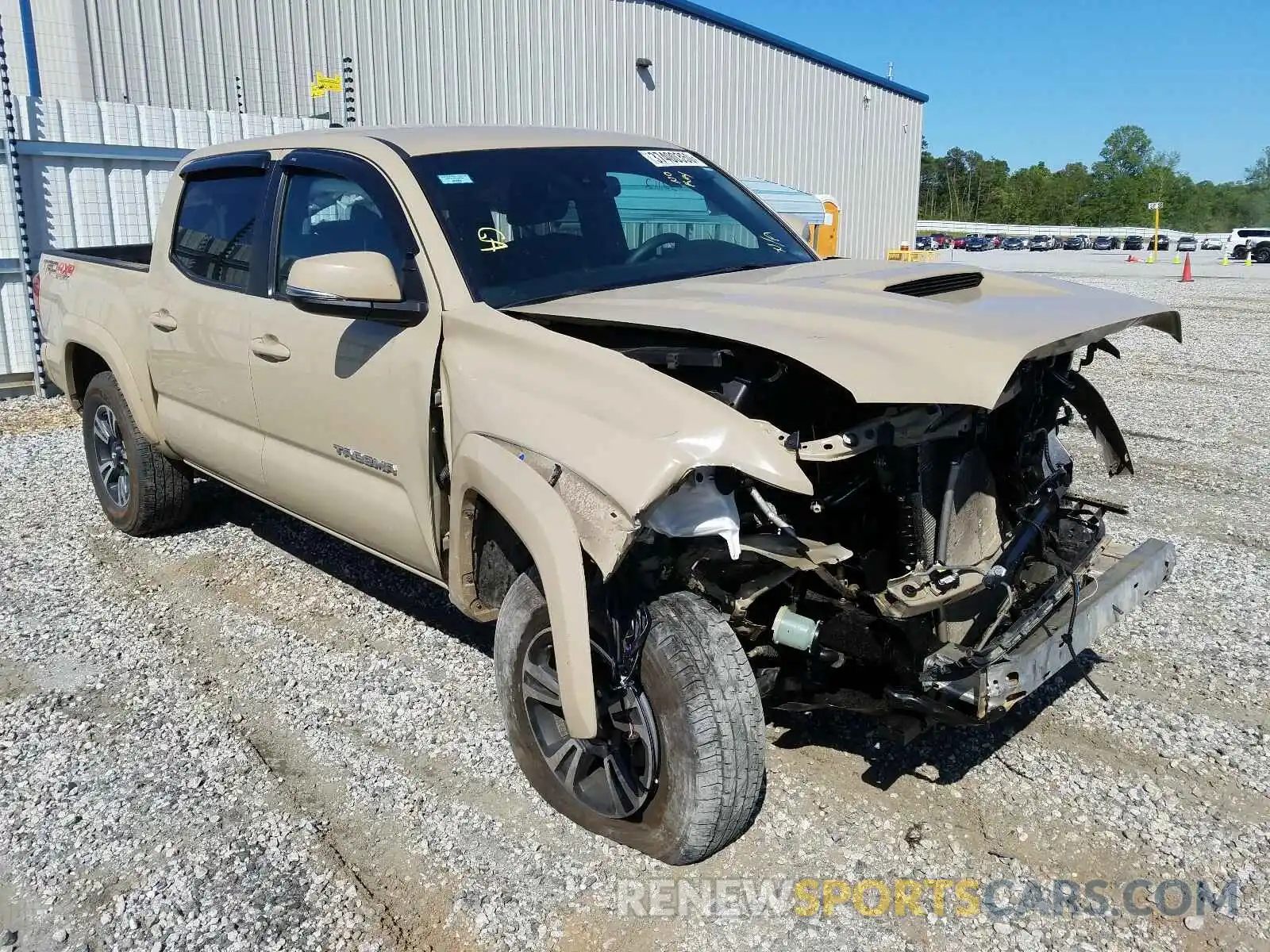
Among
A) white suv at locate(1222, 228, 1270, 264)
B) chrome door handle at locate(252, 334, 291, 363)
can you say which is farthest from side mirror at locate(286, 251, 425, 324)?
white suv at locate(1222, 228, 1270, 264)

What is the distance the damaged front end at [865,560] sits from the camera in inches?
100

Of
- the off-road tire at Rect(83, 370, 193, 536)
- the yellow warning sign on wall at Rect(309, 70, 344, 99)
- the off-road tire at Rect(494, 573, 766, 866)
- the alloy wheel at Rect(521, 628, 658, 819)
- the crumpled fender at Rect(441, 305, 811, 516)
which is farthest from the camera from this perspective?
the yellow warning sign on wall at Rect(309, 70, 344, 99)

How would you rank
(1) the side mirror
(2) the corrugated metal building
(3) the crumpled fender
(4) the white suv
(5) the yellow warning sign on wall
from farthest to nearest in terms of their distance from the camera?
(4) the white suv → (2) the corrugated metal building → (5) the yellow warning sign on wall → (1) the side mirror → (3) the crumpled fender

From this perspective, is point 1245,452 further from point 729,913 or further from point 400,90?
point 400,90

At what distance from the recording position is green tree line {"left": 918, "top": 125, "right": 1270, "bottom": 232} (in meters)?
97.4

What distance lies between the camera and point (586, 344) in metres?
2.74

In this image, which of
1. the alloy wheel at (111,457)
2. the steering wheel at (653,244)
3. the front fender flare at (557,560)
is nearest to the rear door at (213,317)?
the alloy wheel at (111,457)

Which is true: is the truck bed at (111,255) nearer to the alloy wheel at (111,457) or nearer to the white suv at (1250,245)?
the alloy wheel at (111,457)

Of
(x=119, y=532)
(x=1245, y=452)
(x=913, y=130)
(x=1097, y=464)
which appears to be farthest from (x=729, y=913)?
(x=913, y=130)

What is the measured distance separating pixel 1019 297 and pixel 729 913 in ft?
6.66

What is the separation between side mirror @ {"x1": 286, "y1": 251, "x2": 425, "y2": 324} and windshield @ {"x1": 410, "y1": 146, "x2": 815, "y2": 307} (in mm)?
234

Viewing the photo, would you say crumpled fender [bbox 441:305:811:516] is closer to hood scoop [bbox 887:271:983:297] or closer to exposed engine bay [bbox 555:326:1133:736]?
exposed engine bay [bbox 555:326:1133:736]

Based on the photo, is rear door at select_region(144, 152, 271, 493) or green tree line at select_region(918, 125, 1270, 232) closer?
rear door at select_region(144, 152, 271, 493)

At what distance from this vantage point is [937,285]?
3.26m
